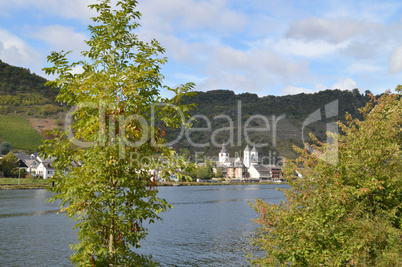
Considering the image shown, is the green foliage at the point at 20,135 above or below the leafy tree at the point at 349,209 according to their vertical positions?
above

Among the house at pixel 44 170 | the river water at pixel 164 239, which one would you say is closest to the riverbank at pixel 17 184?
the house at pixel 44 170

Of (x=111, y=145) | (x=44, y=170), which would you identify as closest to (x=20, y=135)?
(x=44, y=170)

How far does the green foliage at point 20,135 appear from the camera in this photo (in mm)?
178875

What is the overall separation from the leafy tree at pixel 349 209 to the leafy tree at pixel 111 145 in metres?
4.82

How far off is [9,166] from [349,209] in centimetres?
12933

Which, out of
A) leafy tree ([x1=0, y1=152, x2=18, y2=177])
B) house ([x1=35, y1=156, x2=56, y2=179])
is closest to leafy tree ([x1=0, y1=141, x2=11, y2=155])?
house ([x1=35, y1=156, x2=56, y2=179])

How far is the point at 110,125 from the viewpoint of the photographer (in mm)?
10398

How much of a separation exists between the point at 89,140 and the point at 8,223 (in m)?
45.5

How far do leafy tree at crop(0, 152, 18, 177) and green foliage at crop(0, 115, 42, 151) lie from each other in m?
56.7

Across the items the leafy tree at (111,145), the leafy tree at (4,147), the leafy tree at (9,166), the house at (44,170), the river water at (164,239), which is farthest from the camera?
the leafy tree at (4,147)

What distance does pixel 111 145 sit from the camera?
402 inches

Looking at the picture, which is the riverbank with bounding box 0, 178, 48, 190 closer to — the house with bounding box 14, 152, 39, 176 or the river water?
the house with bounding box 14, 152, 39, 176

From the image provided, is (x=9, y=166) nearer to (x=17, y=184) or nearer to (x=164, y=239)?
(x=17, y=184)

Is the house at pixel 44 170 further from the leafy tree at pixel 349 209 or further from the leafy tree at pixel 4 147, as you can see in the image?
the leafy tree at pixel 349 209
